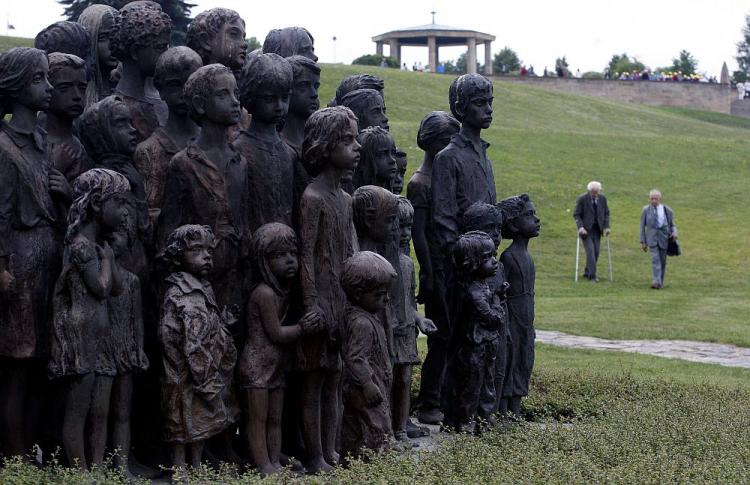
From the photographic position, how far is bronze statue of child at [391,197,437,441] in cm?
835

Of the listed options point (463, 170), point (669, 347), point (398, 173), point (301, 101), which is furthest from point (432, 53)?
point (301, 101)

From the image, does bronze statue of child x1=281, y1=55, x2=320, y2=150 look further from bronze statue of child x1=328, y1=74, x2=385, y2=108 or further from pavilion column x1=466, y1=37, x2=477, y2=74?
pavilion column x1=466, y1=37, x2=477, y2=74


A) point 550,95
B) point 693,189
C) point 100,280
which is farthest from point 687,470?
point 550,95

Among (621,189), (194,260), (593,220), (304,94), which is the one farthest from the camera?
→ (621,189)

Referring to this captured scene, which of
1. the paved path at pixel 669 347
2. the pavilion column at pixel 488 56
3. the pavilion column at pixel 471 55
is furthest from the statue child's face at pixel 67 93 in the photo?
the pavilion column at pixel 488 56

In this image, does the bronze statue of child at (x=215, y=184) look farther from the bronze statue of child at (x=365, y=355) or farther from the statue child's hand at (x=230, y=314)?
the bronze statue of child at (x=365, y=355)

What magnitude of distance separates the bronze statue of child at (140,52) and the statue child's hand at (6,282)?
139cm

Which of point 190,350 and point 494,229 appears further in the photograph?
point 494,229

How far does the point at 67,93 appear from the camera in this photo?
7.34 m

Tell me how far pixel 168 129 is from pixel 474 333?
2.54 meters

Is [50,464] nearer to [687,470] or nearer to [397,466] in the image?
[397,466]

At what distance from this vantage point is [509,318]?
923cm

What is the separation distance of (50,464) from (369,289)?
6.74 ft

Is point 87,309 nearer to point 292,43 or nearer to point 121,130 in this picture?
point 121,130
